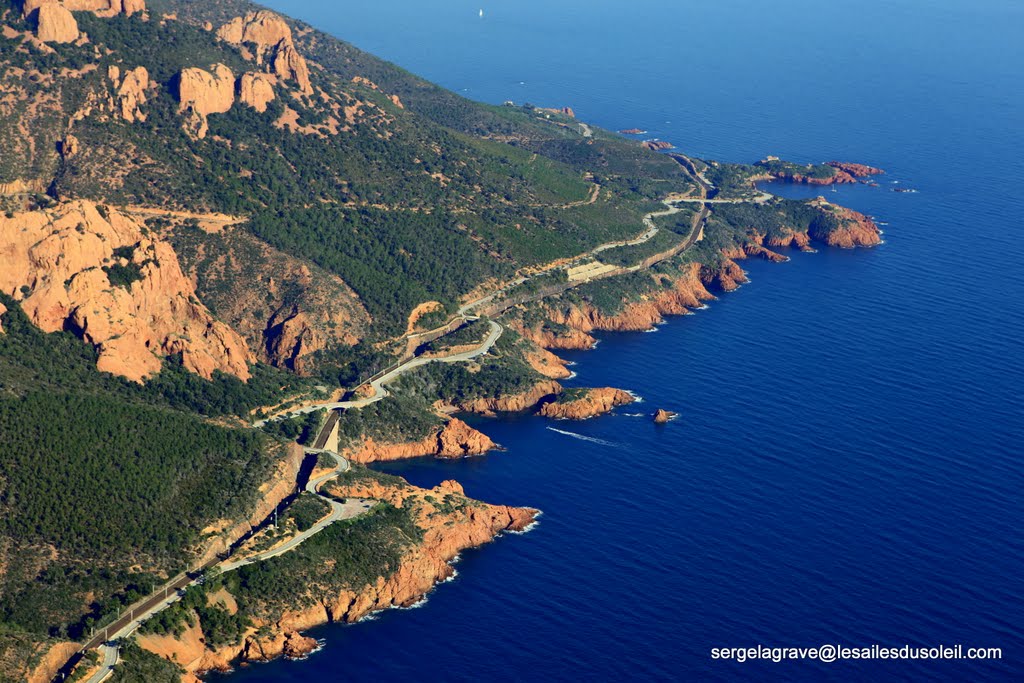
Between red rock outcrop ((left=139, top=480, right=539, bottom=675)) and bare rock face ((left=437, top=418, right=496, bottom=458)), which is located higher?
bare rock face ((left=437, top=418, right=496, bottom=458))

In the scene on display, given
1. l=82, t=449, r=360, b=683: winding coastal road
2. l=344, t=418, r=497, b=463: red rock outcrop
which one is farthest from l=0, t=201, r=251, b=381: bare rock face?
l=82, t=449, r=360, b=683: winding coastal road

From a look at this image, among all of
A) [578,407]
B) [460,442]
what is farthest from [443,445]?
[578,407]

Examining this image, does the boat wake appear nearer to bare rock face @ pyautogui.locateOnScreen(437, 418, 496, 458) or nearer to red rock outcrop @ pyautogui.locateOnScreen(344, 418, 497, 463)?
red rock outcrop @ pyautogui.locateOnScreen(344, 418, 497, 463)

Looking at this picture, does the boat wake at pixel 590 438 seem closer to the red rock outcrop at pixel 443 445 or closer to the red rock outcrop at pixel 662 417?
the red rock outcrop at pixel 662 417

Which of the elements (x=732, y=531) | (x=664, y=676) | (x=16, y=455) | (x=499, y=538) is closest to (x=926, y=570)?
(x=732, y=531)

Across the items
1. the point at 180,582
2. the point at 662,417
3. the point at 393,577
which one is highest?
the point at 662,417

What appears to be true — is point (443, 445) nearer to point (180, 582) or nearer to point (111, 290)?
point (111, 290)

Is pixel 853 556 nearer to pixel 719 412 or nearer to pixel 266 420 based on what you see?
pixel 719 412
